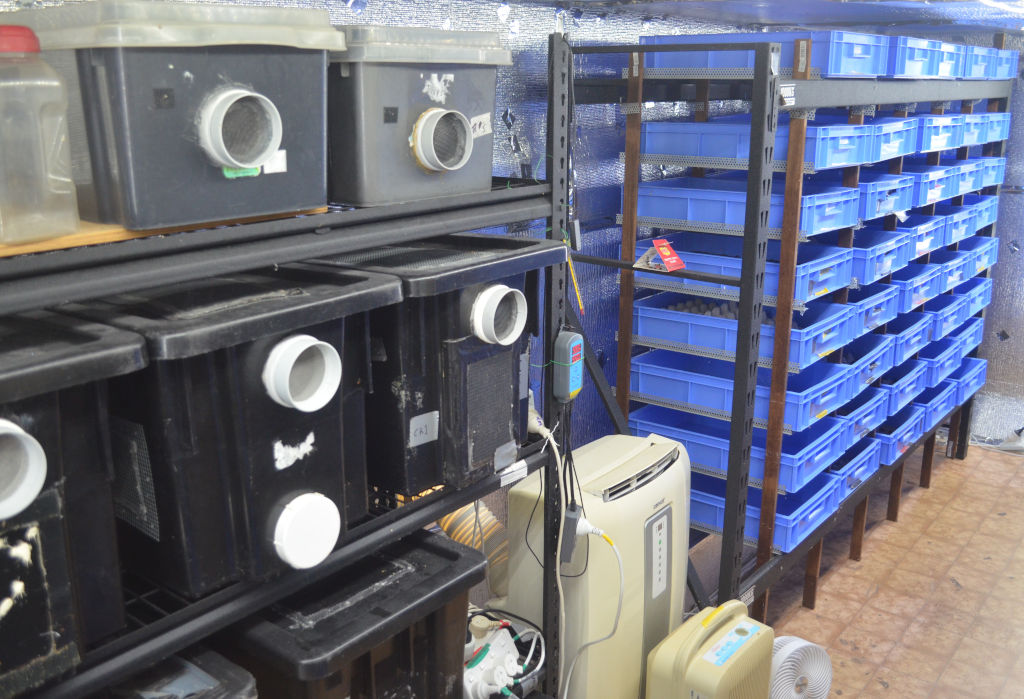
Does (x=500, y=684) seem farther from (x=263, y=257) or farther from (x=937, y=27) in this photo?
(x=937, y=27)

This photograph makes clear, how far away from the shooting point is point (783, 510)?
2.79 m

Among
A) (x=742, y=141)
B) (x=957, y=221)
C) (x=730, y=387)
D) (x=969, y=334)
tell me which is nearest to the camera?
(x=742, y=141)

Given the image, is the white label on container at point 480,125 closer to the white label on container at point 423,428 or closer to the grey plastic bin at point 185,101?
the grey plastic bin at point 185,101

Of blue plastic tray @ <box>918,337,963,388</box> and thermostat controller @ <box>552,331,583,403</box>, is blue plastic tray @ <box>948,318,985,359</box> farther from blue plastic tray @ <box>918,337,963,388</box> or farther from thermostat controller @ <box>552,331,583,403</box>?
thermostat controller @ <box>552,331,583,403</box>

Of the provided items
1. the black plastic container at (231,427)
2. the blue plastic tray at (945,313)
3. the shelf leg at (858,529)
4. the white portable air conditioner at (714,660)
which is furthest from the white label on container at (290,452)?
the blue plastic tray at (945,313)

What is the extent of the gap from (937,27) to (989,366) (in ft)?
5.68

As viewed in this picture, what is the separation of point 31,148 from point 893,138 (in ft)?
8.68

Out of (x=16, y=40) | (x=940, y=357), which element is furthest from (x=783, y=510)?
(x=16, y=40)

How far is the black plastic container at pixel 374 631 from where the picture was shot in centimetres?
118

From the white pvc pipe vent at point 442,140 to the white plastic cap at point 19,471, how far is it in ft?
2.13

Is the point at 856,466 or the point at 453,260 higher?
the point at 453,260

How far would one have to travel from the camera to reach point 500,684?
5.71ft

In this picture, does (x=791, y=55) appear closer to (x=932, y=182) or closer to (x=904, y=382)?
(x=932, y=182)

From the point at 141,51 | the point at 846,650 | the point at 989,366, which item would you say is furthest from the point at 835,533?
the point at 141,51
